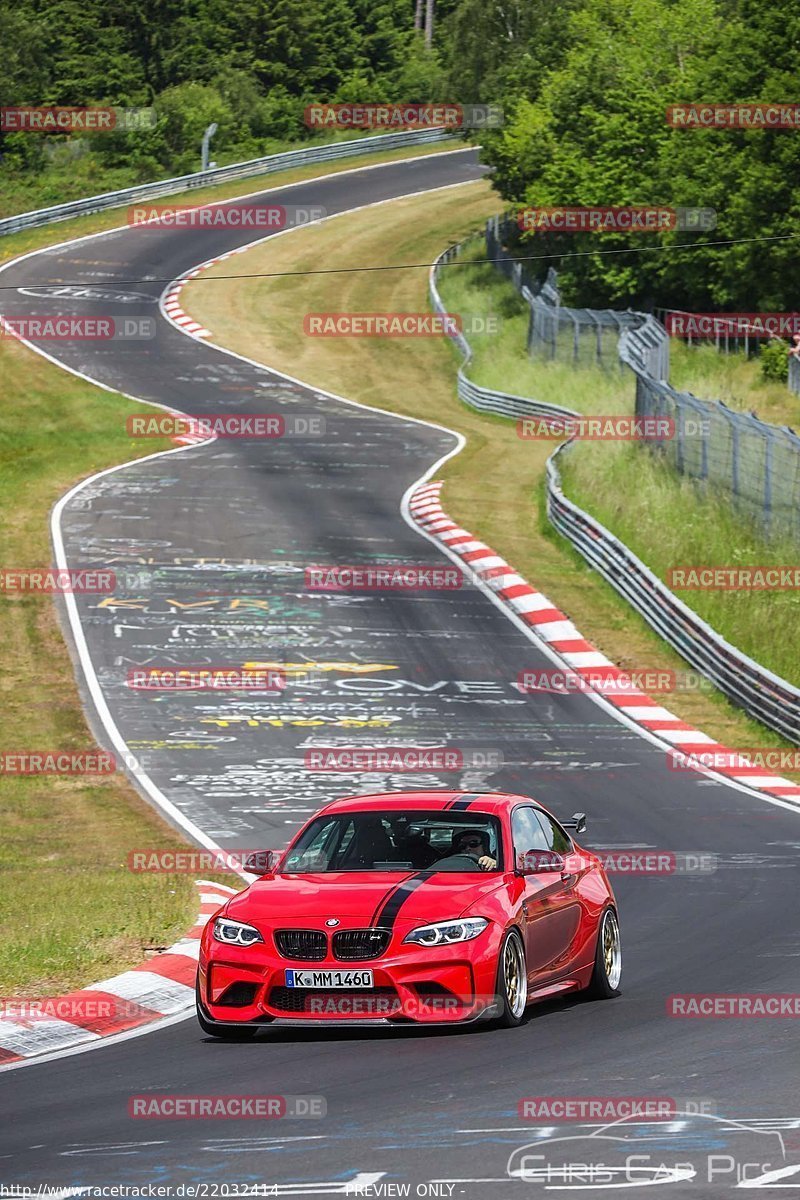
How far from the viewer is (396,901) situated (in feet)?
34.1

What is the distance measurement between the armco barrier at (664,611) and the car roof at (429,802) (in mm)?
13446

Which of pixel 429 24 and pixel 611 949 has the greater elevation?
pixel 429 24

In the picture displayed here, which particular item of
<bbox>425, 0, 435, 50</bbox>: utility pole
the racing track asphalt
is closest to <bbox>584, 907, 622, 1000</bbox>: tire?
the racing track asphalt

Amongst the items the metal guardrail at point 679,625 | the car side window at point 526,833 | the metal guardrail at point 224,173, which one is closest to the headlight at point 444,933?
the car side window at point 526,833

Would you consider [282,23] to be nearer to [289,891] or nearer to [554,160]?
[554,160]

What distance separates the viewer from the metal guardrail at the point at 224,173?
2972 inches

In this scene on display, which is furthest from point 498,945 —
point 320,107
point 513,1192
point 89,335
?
point 320,107

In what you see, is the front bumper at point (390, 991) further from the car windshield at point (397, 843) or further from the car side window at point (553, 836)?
the car side window at point (553, 836)

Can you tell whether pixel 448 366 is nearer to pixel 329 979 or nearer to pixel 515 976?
pixel 515 976

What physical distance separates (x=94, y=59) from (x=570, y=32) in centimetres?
3575

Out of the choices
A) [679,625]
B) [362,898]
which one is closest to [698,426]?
[679,625]

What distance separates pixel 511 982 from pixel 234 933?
1.54m

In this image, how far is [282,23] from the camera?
4028 inches

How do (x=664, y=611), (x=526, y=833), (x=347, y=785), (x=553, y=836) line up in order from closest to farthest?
(x=526, y=833), (x=553, y=836), (x=347, y=785), (x=664, y=611)
